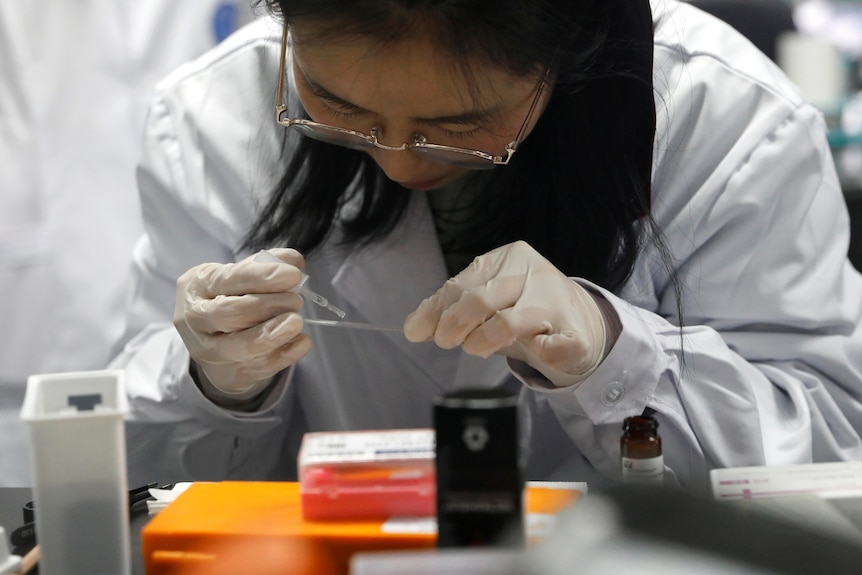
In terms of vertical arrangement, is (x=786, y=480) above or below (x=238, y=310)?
below

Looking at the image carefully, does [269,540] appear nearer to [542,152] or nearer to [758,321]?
[542,152]

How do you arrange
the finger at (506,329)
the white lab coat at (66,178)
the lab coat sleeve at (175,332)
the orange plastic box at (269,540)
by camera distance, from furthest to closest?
the white lab coat at (66,178)
the lab coat sleeve at (175,332)
the finger at (506,329)
the orange plastic box at (269,540)

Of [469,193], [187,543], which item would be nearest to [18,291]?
[469,193]

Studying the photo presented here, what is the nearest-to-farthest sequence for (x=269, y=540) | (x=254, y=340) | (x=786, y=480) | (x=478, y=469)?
(x=478, y=469) → (x=269, y=540) → (x=786, y=480) → (x=254, y=340)

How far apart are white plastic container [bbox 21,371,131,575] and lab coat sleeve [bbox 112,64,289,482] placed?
0.44 metres

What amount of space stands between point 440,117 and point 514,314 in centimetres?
21

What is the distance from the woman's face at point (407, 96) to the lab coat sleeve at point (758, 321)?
0.86 feet

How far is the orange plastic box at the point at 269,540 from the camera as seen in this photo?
772 mm

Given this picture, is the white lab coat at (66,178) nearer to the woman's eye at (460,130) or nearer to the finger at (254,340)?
the finger at (254,340)

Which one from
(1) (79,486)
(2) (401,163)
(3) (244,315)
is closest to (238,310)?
(3) (244,315)

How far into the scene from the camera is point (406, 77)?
3.09 ft

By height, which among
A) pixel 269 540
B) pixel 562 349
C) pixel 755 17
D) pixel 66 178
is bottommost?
pixel 269 540

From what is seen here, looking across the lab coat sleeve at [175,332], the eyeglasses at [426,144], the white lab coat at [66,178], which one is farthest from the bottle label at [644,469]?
the white lab coat at [66,178]

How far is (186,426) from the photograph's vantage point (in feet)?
4.31
